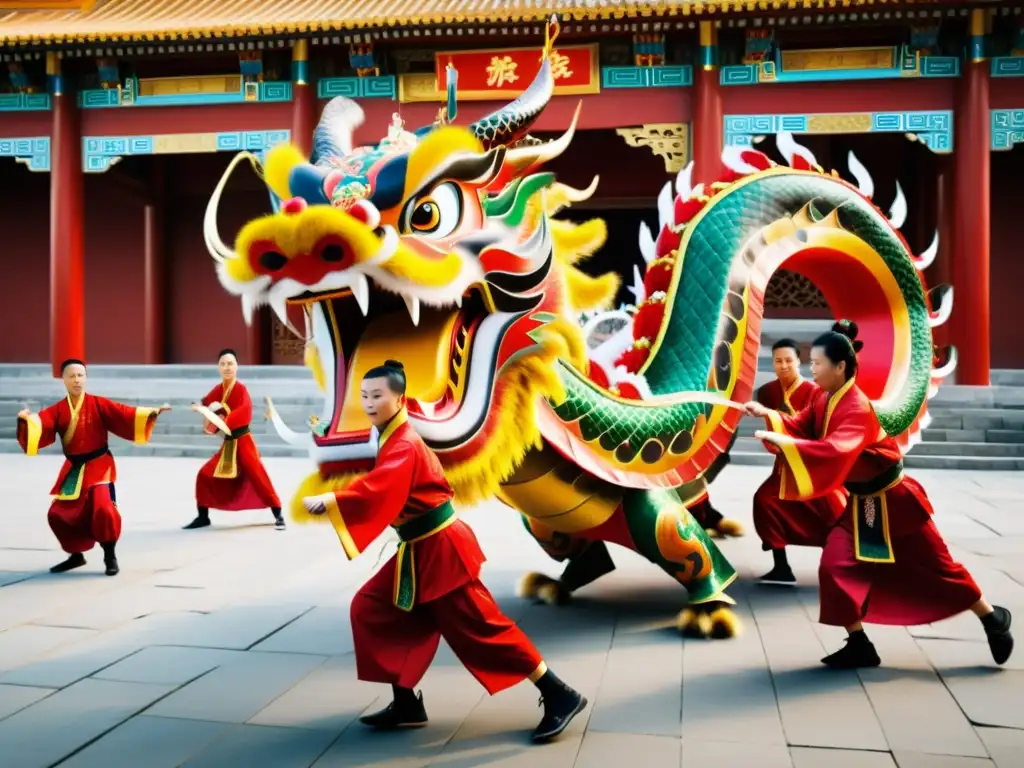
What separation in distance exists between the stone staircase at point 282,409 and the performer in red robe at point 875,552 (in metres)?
6.33

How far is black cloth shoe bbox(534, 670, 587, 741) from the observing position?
2.49m

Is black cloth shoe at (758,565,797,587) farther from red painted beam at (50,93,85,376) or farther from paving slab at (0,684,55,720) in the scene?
red painted beam at (50,93,85,376)

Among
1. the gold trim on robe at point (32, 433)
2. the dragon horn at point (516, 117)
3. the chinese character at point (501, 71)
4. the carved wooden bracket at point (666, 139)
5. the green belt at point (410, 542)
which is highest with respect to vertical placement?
the chinese character at point (501, 71)

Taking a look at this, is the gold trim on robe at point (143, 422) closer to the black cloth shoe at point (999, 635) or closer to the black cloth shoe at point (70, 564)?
the black cloth shoe at point (70, 564)

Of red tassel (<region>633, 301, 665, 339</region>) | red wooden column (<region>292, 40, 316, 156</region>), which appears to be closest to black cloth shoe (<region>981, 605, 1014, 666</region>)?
red tassel (<region>633, 301, 665, 339</region>)

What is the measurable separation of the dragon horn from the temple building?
8.06m

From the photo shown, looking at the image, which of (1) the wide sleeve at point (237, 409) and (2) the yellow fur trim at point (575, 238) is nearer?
(2) the yellow fur trim at point (575, 238)

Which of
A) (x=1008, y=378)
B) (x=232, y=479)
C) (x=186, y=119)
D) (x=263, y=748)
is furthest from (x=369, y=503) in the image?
(x=1008, y=378)

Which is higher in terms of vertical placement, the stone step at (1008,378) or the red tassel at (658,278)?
the red tassel at (658,278)

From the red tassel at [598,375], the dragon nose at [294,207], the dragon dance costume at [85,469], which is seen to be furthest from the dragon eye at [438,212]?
the dragon dance costume at [85,469]

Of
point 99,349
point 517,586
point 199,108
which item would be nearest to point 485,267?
point 517,586

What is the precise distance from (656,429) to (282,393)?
27.9 feet

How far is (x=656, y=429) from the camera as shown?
3.76 meters

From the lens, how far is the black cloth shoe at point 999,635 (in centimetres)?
305
